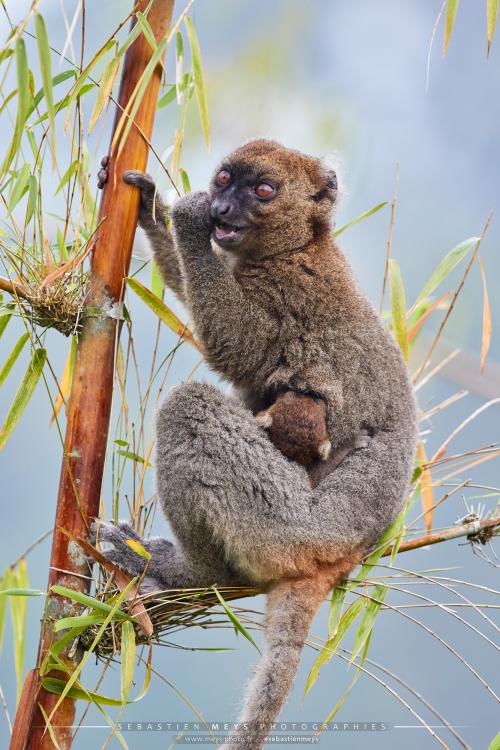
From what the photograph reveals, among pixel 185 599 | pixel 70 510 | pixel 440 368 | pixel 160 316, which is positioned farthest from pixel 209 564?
pixel 440 368

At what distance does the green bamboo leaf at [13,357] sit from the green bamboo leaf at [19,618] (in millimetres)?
840

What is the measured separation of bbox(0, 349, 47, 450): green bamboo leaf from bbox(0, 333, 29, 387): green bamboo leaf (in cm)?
15

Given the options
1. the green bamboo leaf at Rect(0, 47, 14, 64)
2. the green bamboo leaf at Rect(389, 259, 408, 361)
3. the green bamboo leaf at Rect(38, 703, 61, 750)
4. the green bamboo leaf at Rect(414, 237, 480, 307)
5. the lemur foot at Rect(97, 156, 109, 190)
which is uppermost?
the lemur foot at Rect(97, 156, 109, 190)

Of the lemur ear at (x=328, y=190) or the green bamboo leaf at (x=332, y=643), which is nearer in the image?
the green bamboo leaf at (x=332, y=643)

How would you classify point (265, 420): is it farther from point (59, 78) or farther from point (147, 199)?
point (59, 78)

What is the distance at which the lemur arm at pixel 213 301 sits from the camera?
157 inches

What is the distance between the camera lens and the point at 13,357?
3.53m

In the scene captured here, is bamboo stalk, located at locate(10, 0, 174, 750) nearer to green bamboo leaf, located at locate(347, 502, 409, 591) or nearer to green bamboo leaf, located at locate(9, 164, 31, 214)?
green bamboo leaf, located at locate(9, 164, 31, 214)

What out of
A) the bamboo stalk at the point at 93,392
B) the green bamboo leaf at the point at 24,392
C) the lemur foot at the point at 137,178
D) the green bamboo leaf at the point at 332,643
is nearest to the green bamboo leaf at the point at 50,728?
the bamboo stalk at the point at 93,392

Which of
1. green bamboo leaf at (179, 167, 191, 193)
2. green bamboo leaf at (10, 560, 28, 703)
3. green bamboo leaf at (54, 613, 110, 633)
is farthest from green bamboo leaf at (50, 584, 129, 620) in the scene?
green bamboo leaf at (179, 167, 191, 193)

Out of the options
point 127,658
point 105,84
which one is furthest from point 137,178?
point 127,658

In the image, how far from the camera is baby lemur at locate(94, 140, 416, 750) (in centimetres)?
361

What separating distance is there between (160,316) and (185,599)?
1.36 m

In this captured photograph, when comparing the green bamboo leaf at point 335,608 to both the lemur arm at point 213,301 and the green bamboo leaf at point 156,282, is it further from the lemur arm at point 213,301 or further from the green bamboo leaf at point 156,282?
the green bamboo leaf at point 156,282
